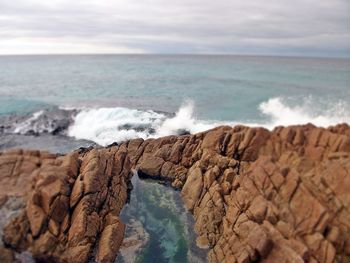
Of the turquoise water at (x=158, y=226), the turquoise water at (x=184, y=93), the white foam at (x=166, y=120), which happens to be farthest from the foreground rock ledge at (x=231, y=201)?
the turquoise water at (x=184, y=93)

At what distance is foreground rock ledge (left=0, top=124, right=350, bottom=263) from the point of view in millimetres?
17672

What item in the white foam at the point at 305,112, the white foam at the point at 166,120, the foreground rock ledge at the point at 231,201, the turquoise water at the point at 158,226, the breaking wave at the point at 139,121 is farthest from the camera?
the white foam at the point at 305,112

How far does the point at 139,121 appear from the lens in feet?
149

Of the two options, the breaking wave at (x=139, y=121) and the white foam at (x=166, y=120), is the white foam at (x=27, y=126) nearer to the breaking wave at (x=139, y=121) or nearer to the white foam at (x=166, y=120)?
the breaking wave at (x=139, y=121)

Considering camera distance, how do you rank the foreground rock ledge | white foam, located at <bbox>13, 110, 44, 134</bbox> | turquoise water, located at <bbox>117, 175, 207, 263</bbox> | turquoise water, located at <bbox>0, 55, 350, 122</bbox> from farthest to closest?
1. turquoise water, located at <bbox>0, 55, 350, 122</bbox>
2. white foam, located at <bbox>13, 110, 44, 134</bbox>
3. turquoise water, located at <bbox>117, 175, 207, 263</bbox>
4. the foreground rock ledge

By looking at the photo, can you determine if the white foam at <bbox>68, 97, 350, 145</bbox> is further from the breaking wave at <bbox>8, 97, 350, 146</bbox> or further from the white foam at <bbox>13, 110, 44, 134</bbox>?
the white foam at <bbox>13, 110, 44, 134</bbox>

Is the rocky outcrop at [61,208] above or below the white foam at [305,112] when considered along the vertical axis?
above

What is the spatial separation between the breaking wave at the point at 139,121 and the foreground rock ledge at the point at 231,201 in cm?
1797

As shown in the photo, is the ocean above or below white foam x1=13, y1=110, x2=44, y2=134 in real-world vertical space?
below

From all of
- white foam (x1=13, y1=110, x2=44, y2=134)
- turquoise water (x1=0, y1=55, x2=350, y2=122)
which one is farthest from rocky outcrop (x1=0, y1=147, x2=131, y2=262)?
turquoise water (x1=0, y1=55, x2=350, y2=122)

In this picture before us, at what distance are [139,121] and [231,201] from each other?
84.9 ft

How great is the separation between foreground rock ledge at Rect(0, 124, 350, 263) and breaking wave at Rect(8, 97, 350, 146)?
59.0ft

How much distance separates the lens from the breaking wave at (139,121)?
42312 millimetres

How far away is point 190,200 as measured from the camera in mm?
23578
